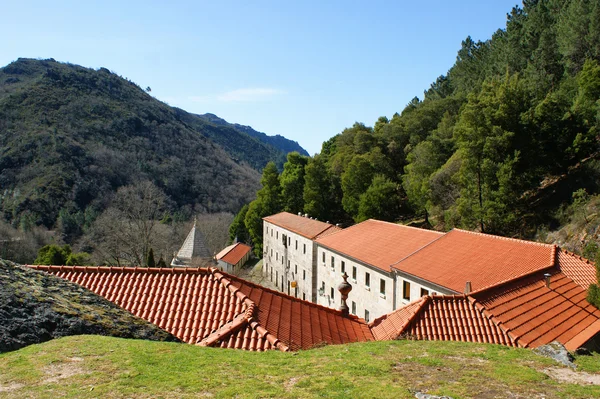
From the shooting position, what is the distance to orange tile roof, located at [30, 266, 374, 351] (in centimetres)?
908

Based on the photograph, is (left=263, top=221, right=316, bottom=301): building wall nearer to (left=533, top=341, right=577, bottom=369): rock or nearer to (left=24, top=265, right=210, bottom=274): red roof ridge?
(left=24, top=265, right=210, bottom=274): red roof ridge

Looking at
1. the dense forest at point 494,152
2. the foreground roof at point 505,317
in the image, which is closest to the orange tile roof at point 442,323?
the foreground roof at point 505,317

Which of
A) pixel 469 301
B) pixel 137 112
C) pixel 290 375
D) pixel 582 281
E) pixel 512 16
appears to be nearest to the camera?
pixel 290 375

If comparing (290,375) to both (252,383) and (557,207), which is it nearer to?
(252,383)

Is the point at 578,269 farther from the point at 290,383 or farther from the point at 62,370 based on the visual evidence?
the point at 62,370

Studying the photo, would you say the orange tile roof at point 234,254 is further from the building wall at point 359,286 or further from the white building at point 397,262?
the building wall at point 359,286

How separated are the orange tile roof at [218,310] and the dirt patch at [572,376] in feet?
14.9

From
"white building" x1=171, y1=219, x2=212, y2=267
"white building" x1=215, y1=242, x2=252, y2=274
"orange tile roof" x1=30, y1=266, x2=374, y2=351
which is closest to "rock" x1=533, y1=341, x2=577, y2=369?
"orange tile roof" x1=30, y1=266, x2=374, y2=351

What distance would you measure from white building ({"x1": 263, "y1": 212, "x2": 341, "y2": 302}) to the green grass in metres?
26.1

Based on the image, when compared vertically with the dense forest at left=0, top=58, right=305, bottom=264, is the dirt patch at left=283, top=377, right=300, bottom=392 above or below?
below

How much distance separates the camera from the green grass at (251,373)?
15.1 ft

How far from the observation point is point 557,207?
90.1 ft

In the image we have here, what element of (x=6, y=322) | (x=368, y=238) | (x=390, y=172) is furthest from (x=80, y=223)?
(x=6, y=322)

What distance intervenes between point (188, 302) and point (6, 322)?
5.48 metres
